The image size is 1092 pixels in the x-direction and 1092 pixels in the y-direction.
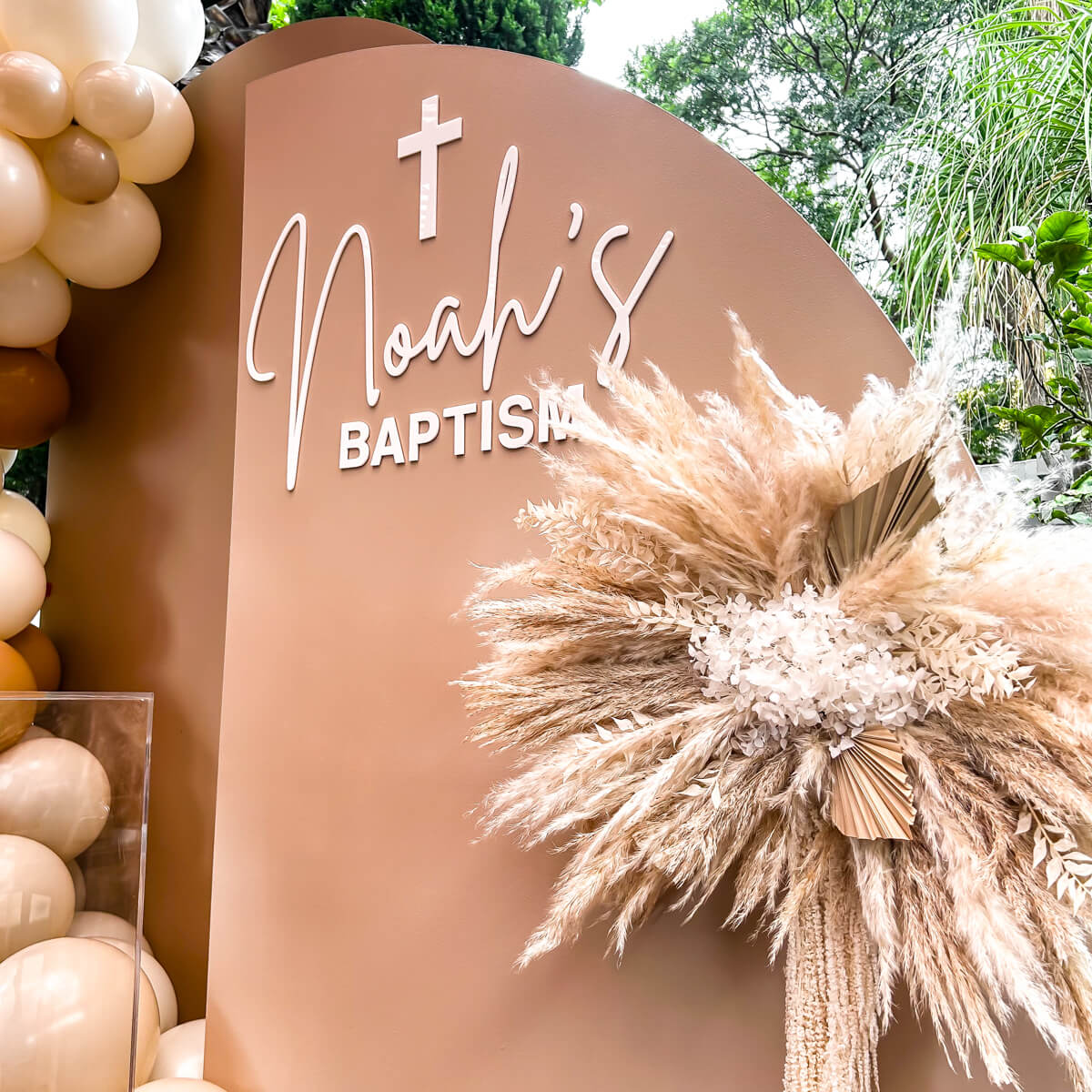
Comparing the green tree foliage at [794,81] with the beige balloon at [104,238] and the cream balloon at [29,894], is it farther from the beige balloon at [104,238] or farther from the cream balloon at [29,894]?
the cream balloon at [29,894]

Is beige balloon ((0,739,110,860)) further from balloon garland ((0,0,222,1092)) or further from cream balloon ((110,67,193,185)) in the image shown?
cream balloon ((110,67,193,185))

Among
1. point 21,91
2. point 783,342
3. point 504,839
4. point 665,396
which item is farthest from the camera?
point 21,91

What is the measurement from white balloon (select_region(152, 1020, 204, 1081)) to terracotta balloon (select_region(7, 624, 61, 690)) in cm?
91

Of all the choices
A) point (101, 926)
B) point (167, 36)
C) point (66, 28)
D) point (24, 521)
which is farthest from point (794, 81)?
point (101, 926)

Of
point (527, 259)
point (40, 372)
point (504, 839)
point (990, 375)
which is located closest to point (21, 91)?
point (40, 372)

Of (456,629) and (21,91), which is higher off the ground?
(21,91)

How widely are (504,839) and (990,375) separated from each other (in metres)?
1.52

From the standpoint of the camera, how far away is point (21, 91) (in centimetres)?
177

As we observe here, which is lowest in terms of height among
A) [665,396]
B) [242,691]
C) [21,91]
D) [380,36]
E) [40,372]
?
[242,691]

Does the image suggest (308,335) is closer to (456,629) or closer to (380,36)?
(456,629)

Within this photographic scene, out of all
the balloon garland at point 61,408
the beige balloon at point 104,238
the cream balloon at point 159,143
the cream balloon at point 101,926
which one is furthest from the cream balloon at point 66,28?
the cream balloon at point 101,926

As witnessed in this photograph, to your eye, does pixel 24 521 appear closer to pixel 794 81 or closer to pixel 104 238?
pixel 104 238

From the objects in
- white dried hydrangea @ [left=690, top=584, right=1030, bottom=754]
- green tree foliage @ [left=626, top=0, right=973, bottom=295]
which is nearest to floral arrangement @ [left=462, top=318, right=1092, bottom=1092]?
white dried hydrangea @ [left=690, top=584, right=1030, bottom=754]

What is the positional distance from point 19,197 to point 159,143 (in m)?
0.41
